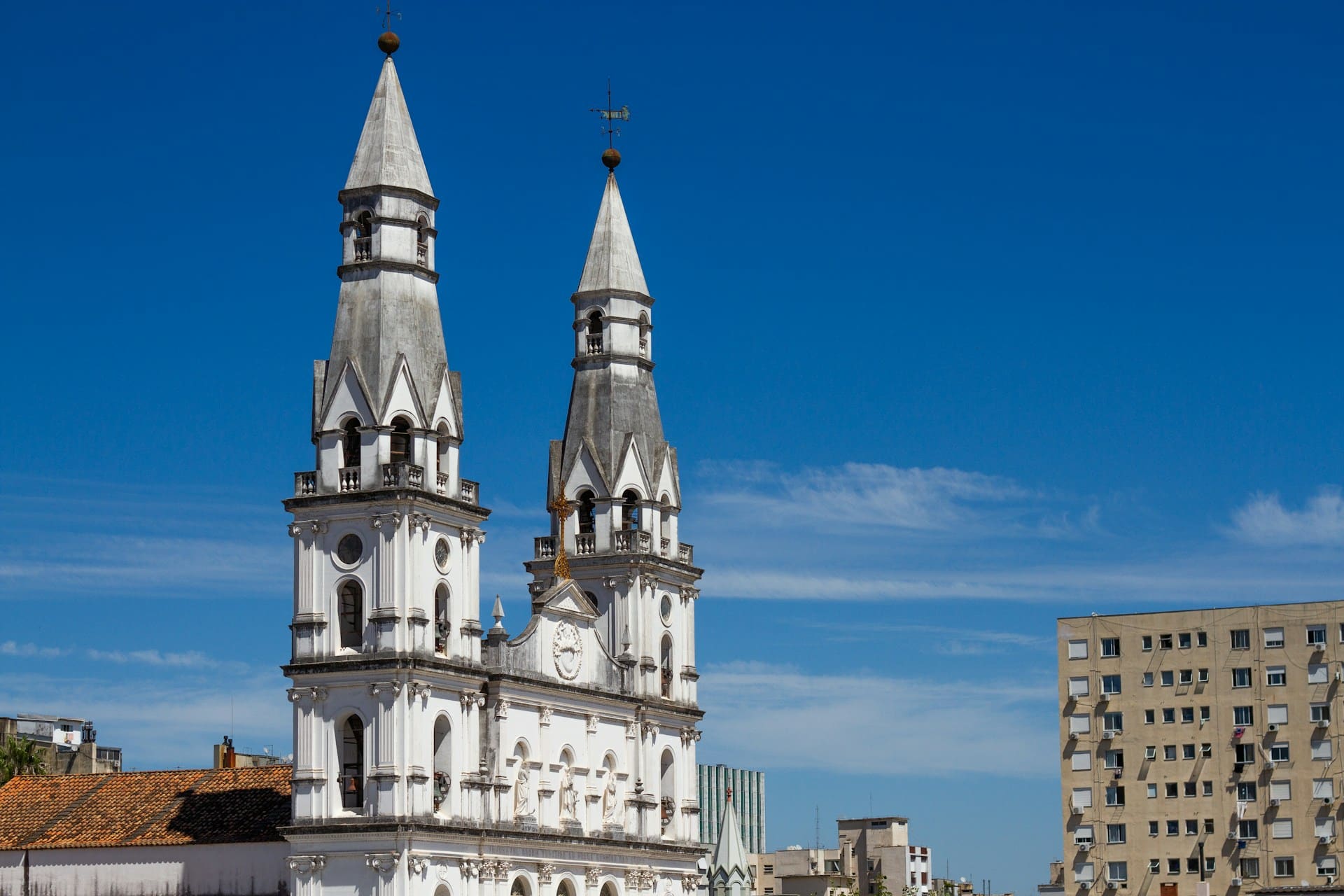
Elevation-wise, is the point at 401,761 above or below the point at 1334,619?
below

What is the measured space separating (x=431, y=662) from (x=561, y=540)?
615 inches

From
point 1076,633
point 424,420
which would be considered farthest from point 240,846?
point 1076,633

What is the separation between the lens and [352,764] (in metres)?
75.9

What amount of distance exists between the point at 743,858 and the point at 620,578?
5568 cm

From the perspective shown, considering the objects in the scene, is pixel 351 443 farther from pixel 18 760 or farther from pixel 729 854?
pixel 729 854

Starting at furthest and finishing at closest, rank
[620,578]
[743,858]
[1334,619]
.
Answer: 1. [743,858]
2. [1334,619]
3. [620,578]

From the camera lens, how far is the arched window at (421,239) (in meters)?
80.3

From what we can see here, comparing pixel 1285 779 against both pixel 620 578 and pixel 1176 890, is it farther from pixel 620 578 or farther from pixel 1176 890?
pixel 620 578

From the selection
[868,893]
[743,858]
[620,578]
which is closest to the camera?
[620,578]

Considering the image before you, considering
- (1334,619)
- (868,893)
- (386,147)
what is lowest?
(868,893)

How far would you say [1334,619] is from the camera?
108 metres

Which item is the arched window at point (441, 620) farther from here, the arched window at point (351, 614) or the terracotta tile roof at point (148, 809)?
the terracotta tile roof at point (148, 809)

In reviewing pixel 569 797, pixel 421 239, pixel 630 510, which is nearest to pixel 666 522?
pixel 630 510

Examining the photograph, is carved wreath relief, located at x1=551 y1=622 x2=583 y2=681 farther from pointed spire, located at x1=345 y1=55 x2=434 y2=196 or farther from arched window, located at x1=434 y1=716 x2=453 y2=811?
pointed spire, located at x1=345 y1=55 x2=434 y2=196
